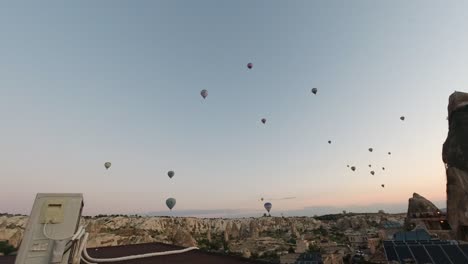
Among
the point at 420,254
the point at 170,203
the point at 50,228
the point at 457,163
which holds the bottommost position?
the point at 420,254

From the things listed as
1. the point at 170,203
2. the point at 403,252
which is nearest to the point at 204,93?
the point at 170,203

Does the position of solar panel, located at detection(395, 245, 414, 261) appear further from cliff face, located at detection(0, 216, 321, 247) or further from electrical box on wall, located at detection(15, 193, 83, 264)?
cliff face, located at detection(0, 216, 321, 247)

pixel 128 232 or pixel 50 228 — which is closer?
pixel 50 228

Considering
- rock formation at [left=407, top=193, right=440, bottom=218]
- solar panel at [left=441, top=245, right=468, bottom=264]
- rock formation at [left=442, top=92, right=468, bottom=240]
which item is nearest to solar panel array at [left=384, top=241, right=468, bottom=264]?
solar panel at [left=441, top=245, right=468, bottom=264]

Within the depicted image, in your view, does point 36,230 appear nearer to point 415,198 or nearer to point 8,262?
point 8,262

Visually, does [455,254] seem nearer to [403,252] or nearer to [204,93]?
[403,252]

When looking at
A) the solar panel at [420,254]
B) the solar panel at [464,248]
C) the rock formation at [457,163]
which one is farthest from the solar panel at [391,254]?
the rock formation at [457,163]

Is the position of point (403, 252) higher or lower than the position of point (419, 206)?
lower
